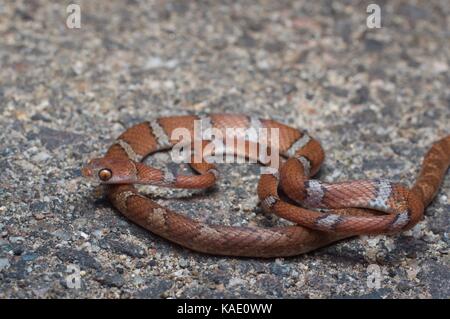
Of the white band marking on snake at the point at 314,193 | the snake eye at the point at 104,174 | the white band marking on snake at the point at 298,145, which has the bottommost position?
the white band marking on snake at the point at 314,193

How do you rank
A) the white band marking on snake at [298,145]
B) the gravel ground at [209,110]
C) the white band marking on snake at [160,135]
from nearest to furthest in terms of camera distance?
the gravel ground at [209,110] → the white band marking on snake at [298,145] → the white band marking on snake at [160,135]

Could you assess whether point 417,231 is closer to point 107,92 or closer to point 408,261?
point 408,261

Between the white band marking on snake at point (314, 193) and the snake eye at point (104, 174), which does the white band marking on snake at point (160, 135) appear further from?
the white band marking on snake at point (314, 193)

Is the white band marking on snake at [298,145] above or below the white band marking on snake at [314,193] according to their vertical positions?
above

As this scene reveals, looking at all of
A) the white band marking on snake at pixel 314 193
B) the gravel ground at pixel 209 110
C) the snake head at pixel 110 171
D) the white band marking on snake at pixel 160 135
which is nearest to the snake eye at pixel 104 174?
the snake head at pixel 110 171

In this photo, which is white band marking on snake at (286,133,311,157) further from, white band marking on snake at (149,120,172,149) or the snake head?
the snake head

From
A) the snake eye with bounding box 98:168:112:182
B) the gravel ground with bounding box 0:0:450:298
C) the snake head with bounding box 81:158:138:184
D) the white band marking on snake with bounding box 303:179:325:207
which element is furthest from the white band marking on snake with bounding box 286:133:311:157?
the snake eye with bounding box 98:168:112:182
